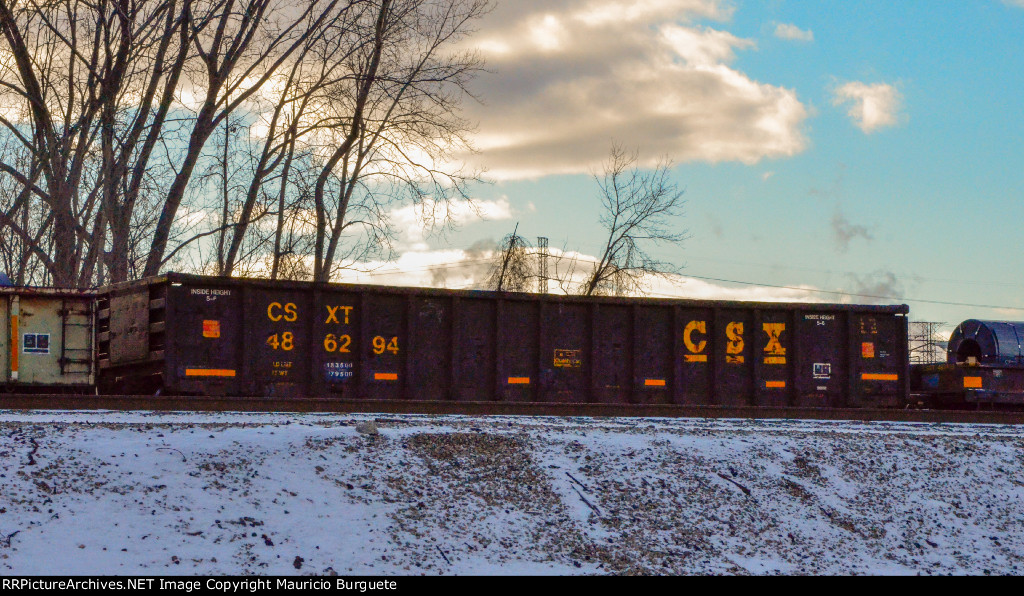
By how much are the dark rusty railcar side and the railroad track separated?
87cm

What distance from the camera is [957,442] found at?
1413 centimetres

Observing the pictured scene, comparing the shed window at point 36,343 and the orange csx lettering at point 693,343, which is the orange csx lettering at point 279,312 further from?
the orange csx lettering at point 693,343

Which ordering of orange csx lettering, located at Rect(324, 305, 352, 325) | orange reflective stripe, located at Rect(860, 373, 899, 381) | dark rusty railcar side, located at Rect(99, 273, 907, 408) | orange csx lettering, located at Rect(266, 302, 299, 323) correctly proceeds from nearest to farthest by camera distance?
dark rusty railcar side, located at Rect(99, 273, 907, 408)
orange csx lettering, located at Rect(266, 302, 299, 323)
orange csx lettering, located at Rect(324, 305, 352, 325)
orange reflective stripe, located at Rect(860, 373, 899, 381)

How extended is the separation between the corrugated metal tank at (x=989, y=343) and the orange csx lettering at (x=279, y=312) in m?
14.4

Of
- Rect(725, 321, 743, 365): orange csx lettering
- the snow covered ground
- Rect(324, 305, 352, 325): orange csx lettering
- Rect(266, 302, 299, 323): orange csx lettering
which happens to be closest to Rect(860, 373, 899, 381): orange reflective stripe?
Rect(725, 321, 743, 365): orange csx lettering

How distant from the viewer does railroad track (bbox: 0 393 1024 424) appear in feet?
46.5

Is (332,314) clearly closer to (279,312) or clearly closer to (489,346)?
(279,312)

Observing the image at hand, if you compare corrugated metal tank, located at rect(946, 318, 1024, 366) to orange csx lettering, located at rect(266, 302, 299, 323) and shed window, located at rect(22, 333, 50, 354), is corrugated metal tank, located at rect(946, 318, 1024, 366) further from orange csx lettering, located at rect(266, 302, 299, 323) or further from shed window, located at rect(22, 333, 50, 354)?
shed window, located at rect(22, 333, 50, 354)

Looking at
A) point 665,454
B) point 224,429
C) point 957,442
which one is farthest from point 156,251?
point 957,442

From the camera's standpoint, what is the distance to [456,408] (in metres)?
15.5

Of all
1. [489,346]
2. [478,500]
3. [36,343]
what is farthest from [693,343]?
[36,343]

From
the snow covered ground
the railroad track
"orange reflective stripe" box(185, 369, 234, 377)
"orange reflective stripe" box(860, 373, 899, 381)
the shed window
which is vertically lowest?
the snow covered ground

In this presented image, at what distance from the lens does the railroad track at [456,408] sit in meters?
14.2

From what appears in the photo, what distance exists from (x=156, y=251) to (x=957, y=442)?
19999 millimetres
